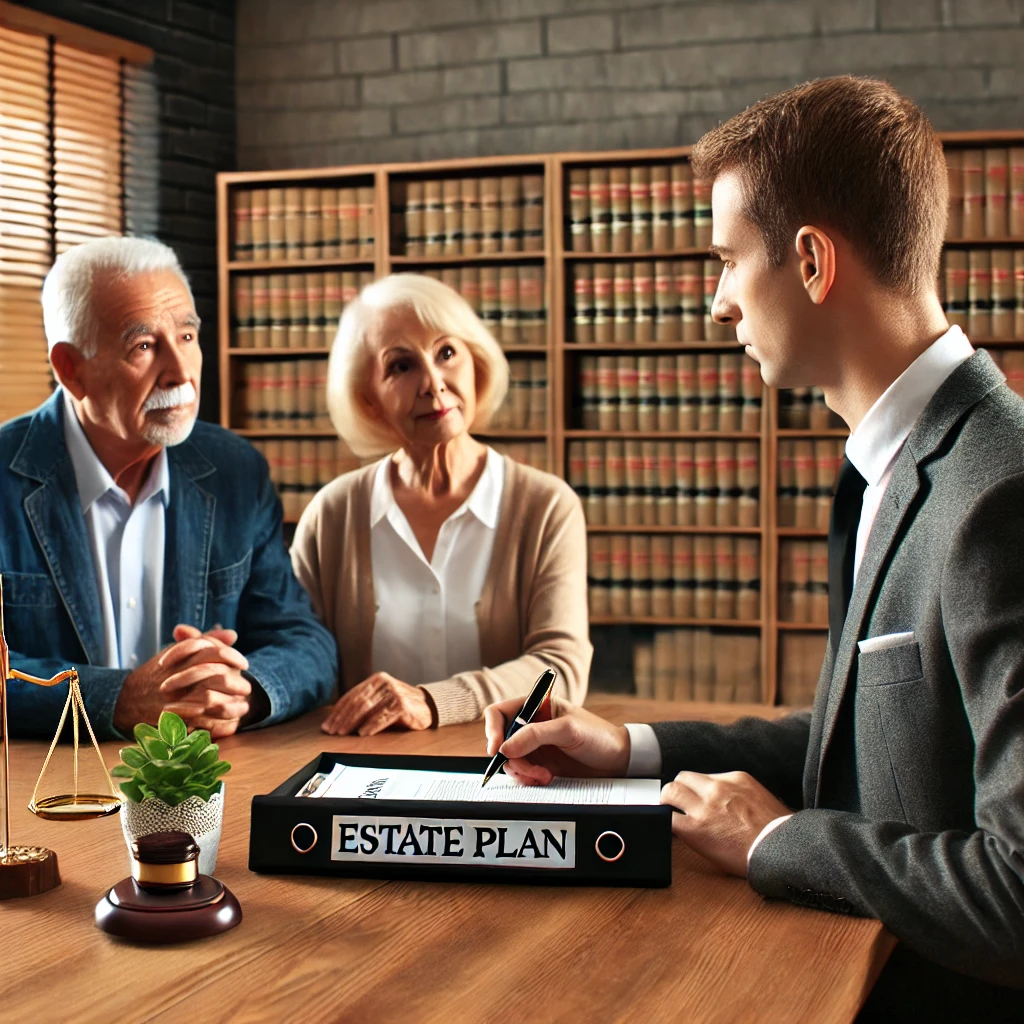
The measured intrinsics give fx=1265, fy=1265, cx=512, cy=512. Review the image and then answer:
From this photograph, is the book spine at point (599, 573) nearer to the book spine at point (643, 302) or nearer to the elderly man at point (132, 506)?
the book spine at point (643, 302)

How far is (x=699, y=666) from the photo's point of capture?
15.6 feet

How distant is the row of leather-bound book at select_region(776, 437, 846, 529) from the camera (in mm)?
4559

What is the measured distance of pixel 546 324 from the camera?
474 centimetres

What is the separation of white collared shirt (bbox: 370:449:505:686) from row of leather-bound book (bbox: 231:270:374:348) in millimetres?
2514

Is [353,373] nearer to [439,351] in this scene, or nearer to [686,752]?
[439,351]

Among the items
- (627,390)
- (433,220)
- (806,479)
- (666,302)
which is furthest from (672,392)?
(433,220)

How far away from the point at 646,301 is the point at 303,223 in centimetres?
139

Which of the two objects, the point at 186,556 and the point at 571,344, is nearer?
the point at 186,556

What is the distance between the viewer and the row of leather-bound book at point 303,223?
16.1 ft

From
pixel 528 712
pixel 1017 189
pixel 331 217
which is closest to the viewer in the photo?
pixel 528 712

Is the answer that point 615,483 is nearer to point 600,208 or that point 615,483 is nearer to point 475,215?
point 600,208

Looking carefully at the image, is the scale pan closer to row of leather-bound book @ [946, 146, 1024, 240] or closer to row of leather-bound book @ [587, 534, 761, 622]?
row of leather-bound book @ [587, 534, 761, 622]

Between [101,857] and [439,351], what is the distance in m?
1.51

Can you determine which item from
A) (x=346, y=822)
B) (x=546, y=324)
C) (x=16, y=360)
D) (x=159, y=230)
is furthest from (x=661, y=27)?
(x=346, y=822)
